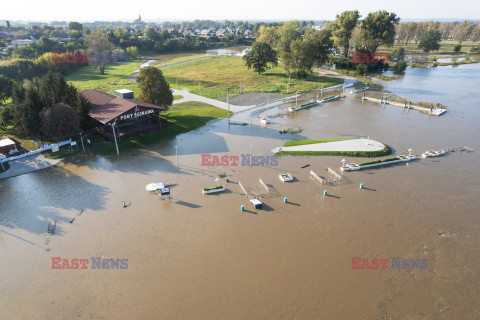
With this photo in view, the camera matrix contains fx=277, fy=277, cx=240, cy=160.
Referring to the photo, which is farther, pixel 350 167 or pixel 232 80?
pixel 232 80

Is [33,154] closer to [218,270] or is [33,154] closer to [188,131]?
[188,131]

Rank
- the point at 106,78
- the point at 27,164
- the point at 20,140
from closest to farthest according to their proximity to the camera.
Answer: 1. the point at 27,164
2. the point at 20,140
3. the point at 106,78

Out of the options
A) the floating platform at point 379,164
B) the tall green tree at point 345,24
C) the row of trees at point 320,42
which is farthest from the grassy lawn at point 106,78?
the tall green tree at point 345,24

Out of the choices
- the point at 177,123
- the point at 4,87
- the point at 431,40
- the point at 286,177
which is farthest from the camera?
the point at 431,40

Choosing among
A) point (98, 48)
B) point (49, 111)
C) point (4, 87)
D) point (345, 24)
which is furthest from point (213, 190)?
point (345, 24)

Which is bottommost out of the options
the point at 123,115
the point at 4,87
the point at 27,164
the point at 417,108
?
the point at 27,164

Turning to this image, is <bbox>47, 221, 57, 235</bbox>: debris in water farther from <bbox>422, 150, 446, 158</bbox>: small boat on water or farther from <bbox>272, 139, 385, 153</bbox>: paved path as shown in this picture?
<bbox>422, 150, 446, 158</bbox>: small boat on water

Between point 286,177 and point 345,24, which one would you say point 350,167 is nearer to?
point 286,177

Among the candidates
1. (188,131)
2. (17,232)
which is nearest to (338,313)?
(17,232)
